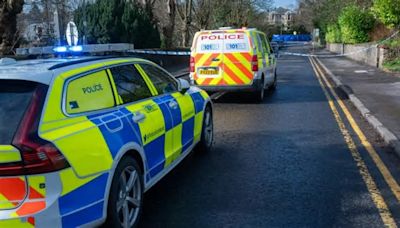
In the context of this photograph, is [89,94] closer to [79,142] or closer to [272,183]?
[79,142]

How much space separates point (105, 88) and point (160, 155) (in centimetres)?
105

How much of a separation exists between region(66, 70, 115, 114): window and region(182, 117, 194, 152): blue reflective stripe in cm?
165

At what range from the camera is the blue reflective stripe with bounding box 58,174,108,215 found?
10.7 feet

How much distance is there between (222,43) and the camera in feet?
39.5

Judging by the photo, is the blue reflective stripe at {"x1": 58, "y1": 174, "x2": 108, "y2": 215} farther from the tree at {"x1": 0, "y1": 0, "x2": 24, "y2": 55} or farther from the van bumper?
the tree at {"x1": 0, "y1": 0, "x2": 24, "y2": 55}

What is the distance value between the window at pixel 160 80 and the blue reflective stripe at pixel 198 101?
1.63 ft

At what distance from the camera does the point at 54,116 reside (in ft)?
11.3

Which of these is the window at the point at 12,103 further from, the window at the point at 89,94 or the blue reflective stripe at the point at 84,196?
the blue reflective stripe at the point at 84,196

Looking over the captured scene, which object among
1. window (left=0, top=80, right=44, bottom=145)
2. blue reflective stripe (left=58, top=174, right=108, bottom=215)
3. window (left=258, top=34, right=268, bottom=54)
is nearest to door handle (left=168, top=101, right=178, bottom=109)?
blue reflective stripe (left=58, top=174, right=108, bottom=215)

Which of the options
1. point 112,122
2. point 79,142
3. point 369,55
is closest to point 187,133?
point 112,122

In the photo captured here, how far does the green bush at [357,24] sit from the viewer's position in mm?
36312

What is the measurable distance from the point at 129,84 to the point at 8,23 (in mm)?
12244

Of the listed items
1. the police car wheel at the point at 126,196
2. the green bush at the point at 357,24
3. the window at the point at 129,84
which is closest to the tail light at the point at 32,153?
the police car wheel at the point at 126,196

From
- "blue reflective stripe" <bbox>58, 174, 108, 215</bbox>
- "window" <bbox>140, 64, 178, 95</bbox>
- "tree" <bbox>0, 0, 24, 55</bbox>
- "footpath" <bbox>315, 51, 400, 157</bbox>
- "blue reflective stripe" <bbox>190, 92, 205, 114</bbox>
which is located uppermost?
"tree" <bbox>0, 0, 24, 55</bbox>
